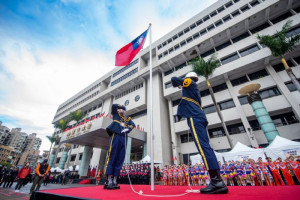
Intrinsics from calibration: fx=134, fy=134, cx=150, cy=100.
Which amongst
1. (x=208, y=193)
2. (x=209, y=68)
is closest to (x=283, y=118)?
(x=209, y=68)

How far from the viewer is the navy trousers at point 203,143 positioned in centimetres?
210

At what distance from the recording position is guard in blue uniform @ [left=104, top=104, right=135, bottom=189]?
3325 mm

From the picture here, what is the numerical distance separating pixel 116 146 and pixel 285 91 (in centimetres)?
1779

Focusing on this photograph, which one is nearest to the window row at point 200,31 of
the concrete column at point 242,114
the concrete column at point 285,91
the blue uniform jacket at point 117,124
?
the concrete column at point 242,114

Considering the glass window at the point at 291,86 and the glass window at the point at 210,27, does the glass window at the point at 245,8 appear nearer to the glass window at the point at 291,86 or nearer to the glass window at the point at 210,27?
the glass window at the point at 210,27

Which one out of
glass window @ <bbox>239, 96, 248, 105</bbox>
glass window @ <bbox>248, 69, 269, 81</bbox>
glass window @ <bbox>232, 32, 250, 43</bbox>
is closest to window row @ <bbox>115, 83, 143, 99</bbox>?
glass window @ <bbox>239, 96, 248, 105</bbox>

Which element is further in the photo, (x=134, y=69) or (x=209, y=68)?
(x=134, y=69)

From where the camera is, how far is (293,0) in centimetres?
1488

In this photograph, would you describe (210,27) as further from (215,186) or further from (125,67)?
(215,186)

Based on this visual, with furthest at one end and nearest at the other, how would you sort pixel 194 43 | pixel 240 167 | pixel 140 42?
pixel 194 43, pixel 240 167, pixel 140 42

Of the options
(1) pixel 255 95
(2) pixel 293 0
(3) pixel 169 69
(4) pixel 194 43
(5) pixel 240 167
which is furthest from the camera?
(3) pixel 169 69

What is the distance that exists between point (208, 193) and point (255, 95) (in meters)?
15.3

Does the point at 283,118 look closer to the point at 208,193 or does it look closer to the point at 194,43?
the point at 194,43

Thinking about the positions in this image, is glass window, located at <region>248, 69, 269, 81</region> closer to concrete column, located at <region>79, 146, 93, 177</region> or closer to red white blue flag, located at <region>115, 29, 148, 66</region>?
red white blue flag, located at <region>115, 29, 148, 66</region>
